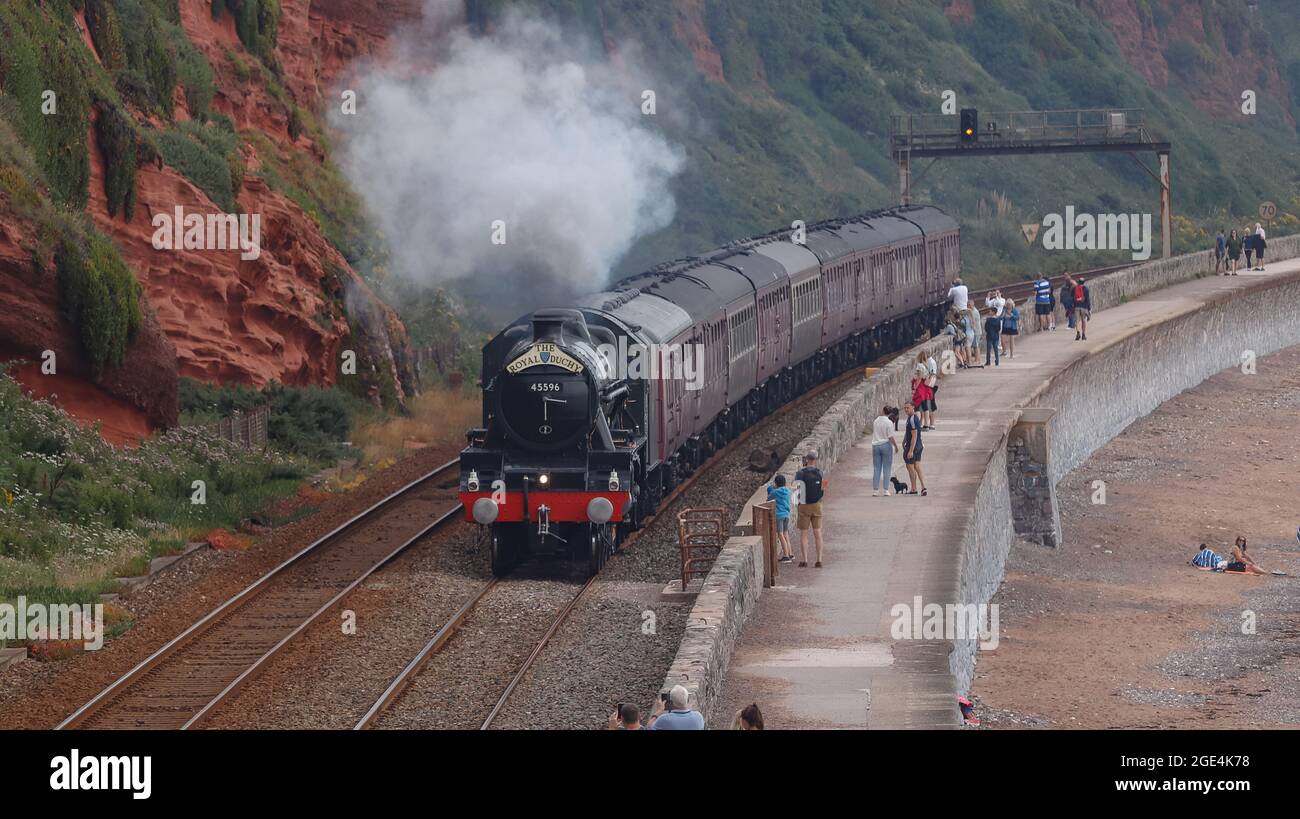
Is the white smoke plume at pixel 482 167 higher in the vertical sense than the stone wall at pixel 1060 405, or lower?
higher

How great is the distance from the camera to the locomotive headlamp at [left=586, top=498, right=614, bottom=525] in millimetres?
21391

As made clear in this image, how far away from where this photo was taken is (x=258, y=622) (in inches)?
794

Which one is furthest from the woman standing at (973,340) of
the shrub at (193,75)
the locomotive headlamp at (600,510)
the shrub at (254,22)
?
the shrub at (254,22)

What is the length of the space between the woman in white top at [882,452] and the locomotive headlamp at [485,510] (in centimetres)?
490

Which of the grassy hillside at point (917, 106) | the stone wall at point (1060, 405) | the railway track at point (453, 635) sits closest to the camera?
the stone wall at point (1060, 405)

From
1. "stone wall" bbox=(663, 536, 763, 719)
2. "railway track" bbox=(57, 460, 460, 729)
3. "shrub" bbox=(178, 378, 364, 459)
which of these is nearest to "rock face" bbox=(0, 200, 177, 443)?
"shrub" bbox=(178, 378, 364, 459)

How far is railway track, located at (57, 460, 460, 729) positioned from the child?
522 centimetres

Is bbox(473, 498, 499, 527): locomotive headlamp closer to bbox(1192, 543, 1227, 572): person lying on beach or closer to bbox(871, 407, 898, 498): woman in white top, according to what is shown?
bbox(871, 407, 898, 498): woman in white top

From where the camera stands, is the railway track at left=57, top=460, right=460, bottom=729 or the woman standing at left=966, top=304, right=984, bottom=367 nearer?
the railway track at left=57, top=460, right=460, bottom=729

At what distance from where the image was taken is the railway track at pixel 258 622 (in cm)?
1689

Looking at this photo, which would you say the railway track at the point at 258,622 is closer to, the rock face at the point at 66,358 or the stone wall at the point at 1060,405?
the rock face at the point at 66,358

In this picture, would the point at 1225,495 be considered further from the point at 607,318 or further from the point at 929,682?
the point at 929,682

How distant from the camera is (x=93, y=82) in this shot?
29.6 metres

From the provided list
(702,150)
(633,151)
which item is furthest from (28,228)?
(702,150)
